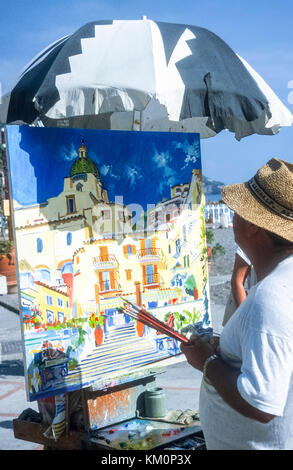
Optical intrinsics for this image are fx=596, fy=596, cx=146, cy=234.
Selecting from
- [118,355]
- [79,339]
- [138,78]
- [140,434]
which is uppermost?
[138,78]

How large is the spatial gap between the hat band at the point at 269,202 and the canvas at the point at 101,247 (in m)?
1.33

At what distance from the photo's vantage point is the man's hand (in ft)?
6.38

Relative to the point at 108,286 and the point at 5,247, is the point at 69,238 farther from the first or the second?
the point at 5,247

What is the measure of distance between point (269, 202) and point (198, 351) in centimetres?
55

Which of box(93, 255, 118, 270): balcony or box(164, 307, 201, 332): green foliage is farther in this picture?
box(164, 307, 201, 332): green foliage

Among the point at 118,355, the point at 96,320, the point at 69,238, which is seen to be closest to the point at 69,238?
the point at 69,238

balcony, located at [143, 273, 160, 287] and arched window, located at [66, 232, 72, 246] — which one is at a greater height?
arched window, located at [66, 232, 72, 246]

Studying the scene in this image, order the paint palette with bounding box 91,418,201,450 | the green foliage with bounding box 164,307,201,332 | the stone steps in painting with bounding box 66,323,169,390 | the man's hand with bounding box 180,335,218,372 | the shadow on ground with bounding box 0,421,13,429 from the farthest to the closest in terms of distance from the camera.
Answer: the shadow on ground with bounding box 0,421,13,429, the green foliage with bounding box 164,307,201,332, the stone steps in painting with bounding box 66,323,169,390, the paint palette with bounding box 91,418,201,450, the man's hand with bounding box 180,335,218,372

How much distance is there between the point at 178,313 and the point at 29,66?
172 centimetres

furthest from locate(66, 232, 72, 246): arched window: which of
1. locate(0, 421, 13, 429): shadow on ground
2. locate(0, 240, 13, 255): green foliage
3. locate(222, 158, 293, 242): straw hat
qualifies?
locate(0, 240, 13, 255): green foliage

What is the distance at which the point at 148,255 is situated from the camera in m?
3.48

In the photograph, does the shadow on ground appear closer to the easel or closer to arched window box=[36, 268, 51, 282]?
the easel

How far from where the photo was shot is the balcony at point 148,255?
3426mm
